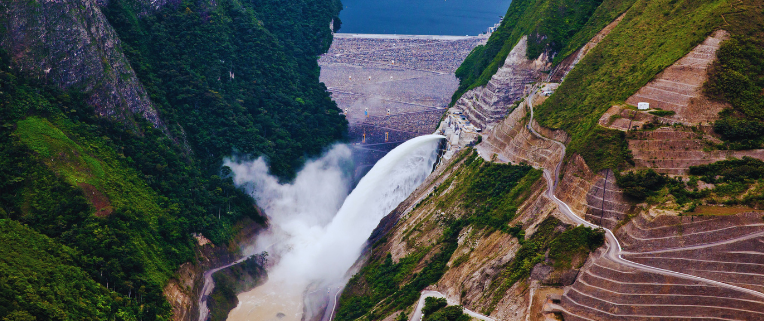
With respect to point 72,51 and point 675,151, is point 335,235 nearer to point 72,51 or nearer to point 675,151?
point 72,51

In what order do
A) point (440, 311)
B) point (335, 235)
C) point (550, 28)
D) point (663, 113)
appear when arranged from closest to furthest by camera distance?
point (663, 113)
point (440, 311)
point (550, 28)
point (335, 235)

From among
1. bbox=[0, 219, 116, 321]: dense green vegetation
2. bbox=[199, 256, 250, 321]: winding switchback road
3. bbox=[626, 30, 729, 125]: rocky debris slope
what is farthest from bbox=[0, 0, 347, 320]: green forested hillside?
bbox=[626, 30, 729, 125]: rocky debris slope

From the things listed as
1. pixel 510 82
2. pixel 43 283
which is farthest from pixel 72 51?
pixel 510 82

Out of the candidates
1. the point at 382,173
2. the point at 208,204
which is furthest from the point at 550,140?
the point at 208,204

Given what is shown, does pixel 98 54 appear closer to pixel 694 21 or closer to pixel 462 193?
pixel 462 193

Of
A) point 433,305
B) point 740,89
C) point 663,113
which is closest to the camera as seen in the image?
point 740,89

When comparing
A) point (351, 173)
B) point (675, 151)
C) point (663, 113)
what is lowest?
point (351, 173)

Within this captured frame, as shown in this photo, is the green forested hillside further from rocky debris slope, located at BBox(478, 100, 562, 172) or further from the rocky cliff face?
rocky debris slope, located at BBox(478, 100, 562, 172)
